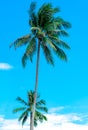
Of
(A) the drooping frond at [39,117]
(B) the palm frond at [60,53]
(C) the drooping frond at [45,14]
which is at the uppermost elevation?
(A) the drooping frond at [39,117]

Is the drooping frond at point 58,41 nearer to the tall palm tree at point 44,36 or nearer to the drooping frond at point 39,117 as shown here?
the tall palm tree at point 44,36

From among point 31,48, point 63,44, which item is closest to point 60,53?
point 63,44

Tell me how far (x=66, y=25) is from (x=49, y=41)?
4562 millimetres

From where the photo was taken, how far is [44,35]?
53.2 metres

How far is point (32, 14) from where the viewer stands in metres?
54.8

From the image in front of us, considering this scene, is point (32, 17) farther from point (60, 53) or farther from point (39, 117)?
point (39, 117)

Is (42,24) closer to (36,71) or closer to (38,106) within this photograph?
(36,71)

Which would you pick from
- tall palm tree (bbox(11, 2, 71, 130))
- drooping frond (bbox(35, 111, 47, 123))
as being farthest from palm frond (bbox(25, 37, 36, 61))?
drooping frond (bbox(35, 111, 47, 123))

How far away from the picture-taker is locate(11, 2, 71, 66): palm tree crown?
53.3m

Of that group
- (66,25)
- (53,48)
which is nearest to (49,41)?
(53,48)

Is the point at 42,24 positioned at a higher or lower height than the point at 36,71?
higher

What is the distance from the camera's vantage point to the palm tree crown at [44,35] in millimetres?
53344

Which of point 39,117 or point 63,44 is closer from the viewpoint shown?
point 63,44

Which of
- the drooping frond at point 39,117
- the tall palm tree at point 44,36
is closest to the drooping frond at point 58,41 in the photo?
the tall palm tree at point 44,36
